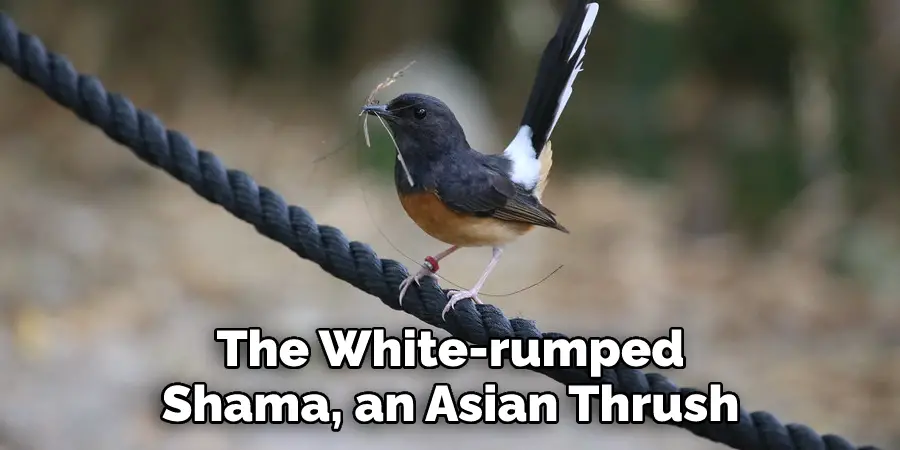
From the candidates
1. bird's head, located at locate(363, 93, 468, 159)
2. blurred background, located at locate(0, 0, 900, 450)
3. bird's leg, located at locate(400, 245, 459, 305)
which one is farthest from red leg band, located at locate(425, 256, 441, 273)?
blurred background, located at locate(0, 0, 900, 450)

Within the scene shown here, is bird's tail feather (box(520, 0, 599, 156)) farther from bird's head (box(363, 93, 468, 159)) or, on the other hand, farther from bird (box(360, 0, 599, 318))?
bird's head (box(363, 93, 468, 159))

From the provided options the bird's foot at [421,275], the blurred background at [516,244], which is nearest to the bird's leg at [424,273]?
the bird's foot at [421,275]

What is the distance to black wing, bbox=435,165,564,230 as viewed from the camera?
1197mm

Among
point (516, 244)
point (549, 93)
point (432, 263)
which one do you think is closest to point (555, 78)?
point (549, 93)

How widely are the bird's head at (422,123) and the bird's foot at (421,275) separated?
0.45 feet

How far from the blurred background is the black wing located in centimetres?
210

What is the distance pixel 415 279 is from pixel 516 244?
95.6 inches

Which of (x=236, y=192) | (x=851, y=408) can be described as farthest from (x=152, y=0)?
(x=236, y=192)

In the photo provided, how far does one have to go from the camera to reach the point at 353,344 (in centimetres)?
165

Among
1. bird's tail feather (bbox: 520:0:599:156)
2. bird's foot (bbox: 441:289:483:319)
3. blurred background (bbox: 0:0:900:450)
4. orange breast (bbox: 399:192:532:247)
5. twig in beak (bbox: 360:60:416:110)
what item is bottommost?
bird's foot (bbox: 441:289:483:319)

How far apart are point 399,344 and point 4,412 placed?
2221 mm

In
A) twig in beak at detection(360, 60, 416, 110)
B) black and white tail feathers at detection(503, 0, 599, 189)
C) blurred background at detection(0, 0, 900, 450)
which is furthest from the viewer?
blurred background at detection(0, 0, 900, 450)

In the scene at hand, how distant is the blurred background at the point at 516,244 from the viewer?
3844mm

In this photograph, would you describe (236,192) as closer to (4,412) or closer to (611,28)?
(4,412)
